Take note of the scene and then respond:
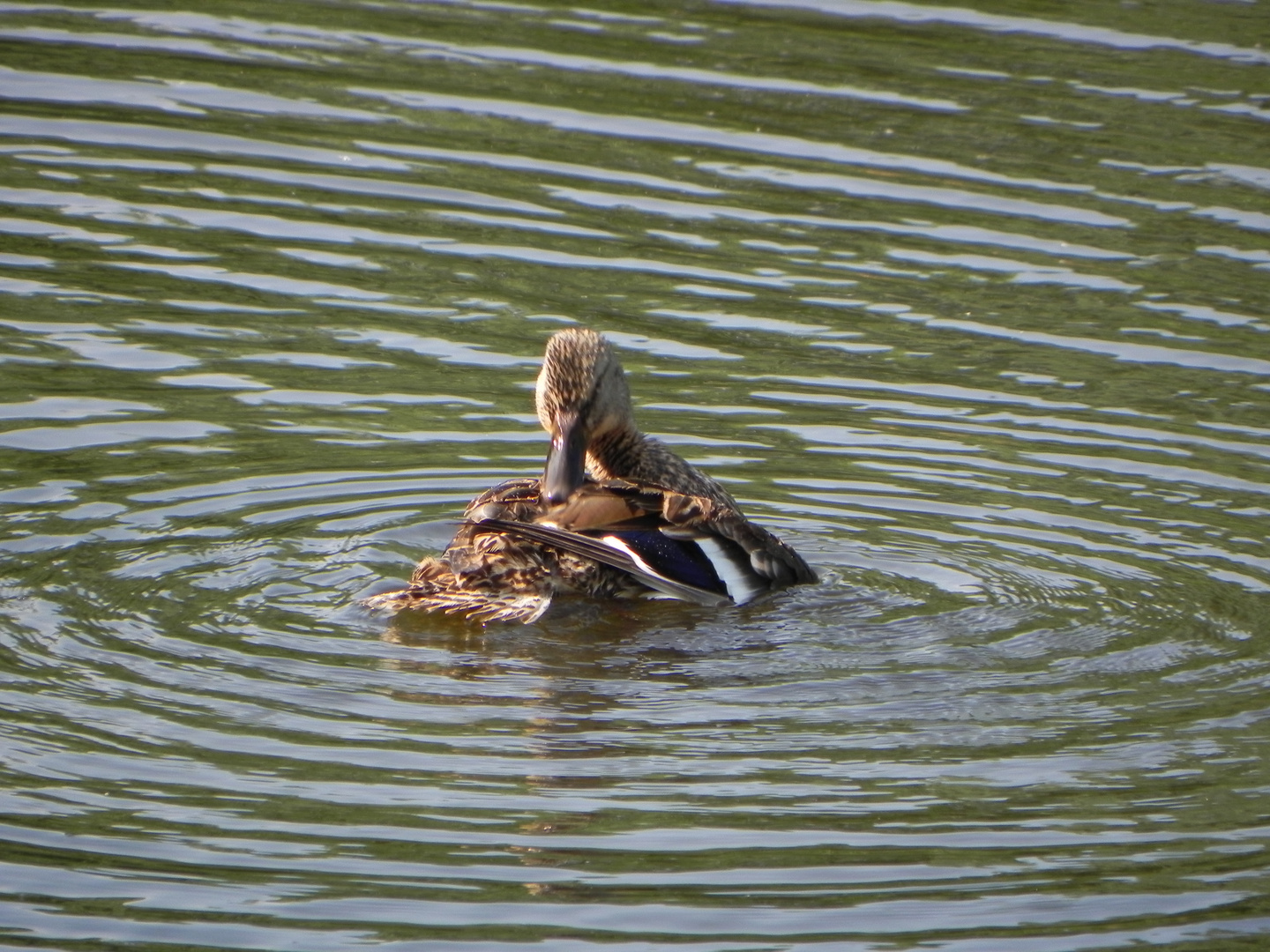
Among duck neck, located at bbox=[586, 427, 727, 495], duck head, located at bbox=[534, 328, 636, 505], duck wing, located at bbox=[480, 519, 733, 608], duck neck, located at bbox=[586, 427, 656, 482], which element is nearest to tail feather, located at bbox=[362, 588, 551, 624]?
duck wing, located at bbox=[480, 519, 733, 608]

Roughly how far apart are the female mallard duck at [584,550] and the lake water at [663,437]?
0.36 ft

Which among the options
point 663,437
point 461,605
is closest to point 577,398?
point 461,605

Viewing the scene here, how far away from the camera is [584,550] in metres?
7.17

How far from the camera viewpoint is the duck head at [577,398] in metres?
8.05

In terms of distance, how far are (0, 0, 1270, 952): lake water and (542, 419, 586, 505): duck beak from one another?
46 cm

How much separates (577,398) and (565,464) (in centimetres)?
36

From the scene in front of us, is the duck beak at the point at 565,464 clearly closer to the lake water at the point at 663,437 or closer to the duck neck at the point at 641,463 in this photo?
the duck neck at the point at 641,463

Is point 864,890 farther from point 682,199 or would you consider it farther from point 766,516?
point 682,199

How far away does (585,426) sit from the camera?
830 cm

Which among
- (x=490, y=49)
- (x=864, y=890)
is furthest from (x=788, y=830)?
(x=490, y=49)

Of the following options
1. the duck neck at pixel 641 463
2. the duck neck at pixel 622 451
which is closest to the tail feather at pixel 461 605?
the duck neck at pixel 641 463

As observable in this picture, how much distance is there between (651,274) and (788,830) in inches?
230

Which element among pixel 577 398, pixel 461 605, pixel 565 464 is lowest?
pixel 461 605

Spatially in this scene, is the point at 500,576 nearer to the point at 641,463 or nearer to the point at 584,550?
the point at 584,550
